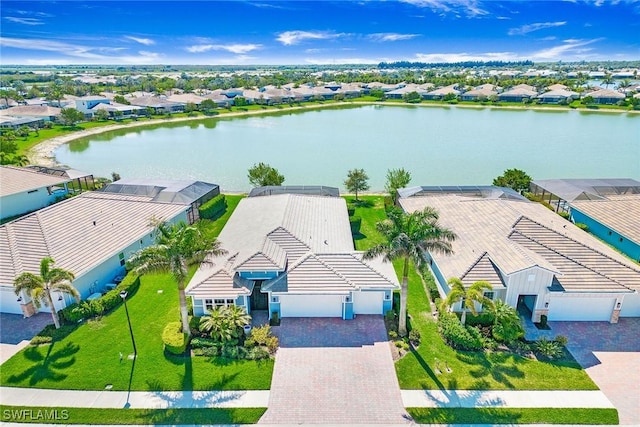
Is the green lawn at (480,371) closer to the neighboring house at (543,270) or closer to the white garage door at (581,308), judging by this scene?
the neighboring house at (543,270)

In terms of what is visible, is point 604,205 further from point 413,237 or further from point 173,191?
point 173,191

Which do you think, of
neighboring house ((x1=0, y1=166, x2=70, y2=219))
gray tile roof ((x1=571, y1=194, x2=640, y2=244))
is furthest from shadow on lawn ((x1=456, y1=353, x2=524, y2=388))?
neighboring house ((x1=0, y1=166, x2=70, y2=219))

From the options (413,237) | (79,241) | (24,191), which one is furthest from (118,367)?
(24,191)

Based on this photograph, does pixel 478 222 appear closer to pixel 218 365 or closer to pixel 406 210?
pixel 406 210

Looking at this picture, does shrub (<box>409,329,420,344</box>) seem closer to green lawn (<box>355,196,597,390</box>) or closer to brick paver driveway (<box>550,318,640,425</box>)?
green lawn (<box>355,196,597,390</box>)

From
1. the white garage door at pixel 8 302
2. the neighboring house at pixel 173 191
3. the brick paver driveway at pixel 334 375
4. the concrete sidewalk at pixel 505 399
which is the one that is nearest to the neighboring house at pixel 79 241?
the white garage door at pixel 8 302

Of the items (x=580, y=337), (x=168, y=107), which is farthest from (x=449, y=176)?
(x=168, y=107)
